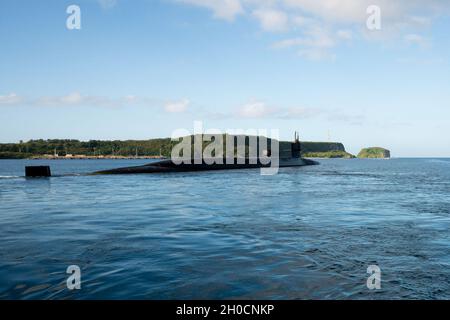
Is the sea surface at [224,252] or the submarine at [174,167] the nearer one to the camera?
the sea surface at [224,252]

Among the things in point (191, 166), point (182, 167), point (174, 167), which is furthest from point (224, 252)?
point (191, 166)

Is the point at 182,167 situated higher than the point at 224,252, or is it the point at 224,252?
the point at 182,167

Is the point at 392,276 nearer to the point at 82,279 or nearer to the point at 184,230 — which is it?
the point at 82,279

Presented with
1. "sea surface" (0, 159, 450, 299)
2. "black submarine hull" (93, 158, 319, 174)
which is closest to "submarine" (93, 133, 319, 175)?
"black submarine hull" (93, 158, 319, 174)

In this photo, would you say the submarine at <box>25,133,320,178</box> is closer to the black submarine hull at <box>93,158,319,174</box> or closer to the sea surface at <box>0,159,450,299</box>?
the black submarine hull at <box>93,158,319,174</box>

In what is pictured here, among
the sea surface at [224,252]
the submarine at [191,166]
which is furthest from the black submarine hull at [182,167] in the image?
the sea surface at [224,252]

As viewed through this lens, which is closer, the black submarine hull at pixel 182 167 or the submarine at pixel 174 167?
the submarine at pixel 174 167

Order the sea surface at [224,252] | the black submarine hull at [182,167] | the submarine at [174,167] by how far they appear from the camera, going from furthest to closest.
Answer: the black submarine hull at [182,167] → the submarine at [174,167] → the sea surface at [224,252]

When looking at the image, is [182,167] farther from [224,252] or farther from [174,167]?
[224,252]

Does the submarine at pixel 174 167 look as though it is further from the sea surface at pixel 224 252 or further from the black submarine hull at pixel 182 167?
the sea surface at pixel 224 252

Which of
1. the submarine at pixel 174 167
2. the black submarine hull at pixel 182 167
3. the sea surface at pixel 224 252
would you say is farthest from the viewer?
the black submarine hull at pixel 182 167

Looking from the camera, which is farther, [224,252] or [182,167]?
[182,167]

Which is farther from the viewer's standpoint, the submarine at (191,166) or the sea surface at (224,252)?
the submarine at (191,166)

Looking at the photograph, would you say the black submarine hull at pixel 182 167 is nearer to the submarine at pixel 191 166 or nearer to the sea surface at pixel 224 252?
the submarine at pixel 191 166
